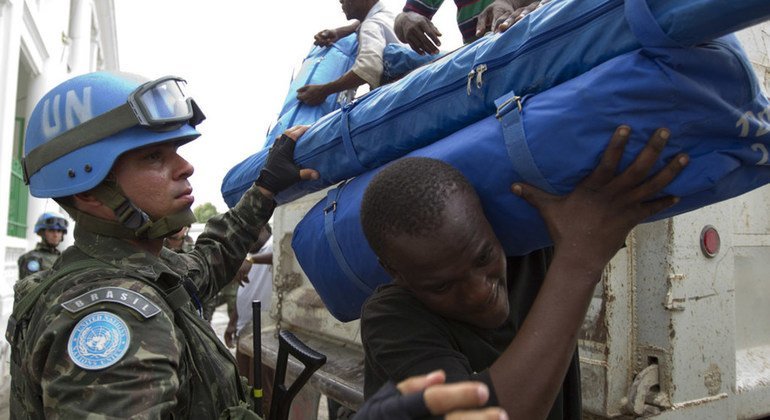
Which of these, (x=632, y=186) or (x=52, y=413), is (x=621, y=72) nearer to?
(x=632, y=186)

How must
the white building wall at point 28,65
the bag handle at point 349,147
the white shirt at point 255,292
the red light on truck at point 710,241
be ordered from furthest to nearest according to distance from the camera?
1. the white shirt at point 255,292
2. the white building wall at point 28,65
3. the red light on truck at point 710,241
4. the bag handle at point 349,147

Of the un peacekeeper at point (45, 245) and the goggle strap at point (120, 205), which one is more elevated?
the goggle strap at point (120, 205)

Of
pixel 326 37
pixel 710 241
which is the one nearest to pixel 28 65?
pixel 326 37

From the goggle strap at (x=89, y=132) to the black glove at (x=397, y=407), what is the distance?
1.09 metres

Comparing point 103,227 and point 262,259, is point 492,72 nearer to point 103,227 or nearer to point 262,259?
point 103,227

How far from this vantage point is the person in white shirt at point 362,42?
2668 mm

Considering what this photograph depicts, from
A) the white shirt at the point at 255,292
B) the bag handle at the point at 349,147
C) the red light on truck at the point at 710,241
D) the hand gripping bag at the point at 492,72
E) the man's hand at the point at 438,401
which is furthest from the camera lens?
the white shirt at the point at 255,292

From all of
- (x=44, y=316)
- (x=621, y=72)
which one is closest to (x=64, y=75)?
(x=44, y=316)

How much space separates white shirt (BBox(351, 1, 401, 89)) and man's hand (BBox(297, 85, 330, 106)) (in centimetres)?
16

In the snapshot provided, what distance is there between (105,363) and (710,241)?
1.80 metres

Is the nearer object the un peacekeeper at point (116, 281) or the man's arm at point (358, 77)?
the un peacekeeper at point (116, 281)

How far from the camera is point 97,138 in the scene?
1562 mm

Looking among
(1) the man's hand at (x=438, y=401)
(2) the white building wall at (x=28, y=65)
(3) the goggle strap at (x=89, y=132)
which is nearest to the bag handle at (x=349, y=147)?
(3) the goggle strap at (x=89, y=132)

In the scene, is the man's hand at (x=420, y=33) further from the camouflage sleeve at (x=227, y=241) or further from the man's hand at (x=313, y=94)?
the camouflage sleeve at (x=227, y=241)
